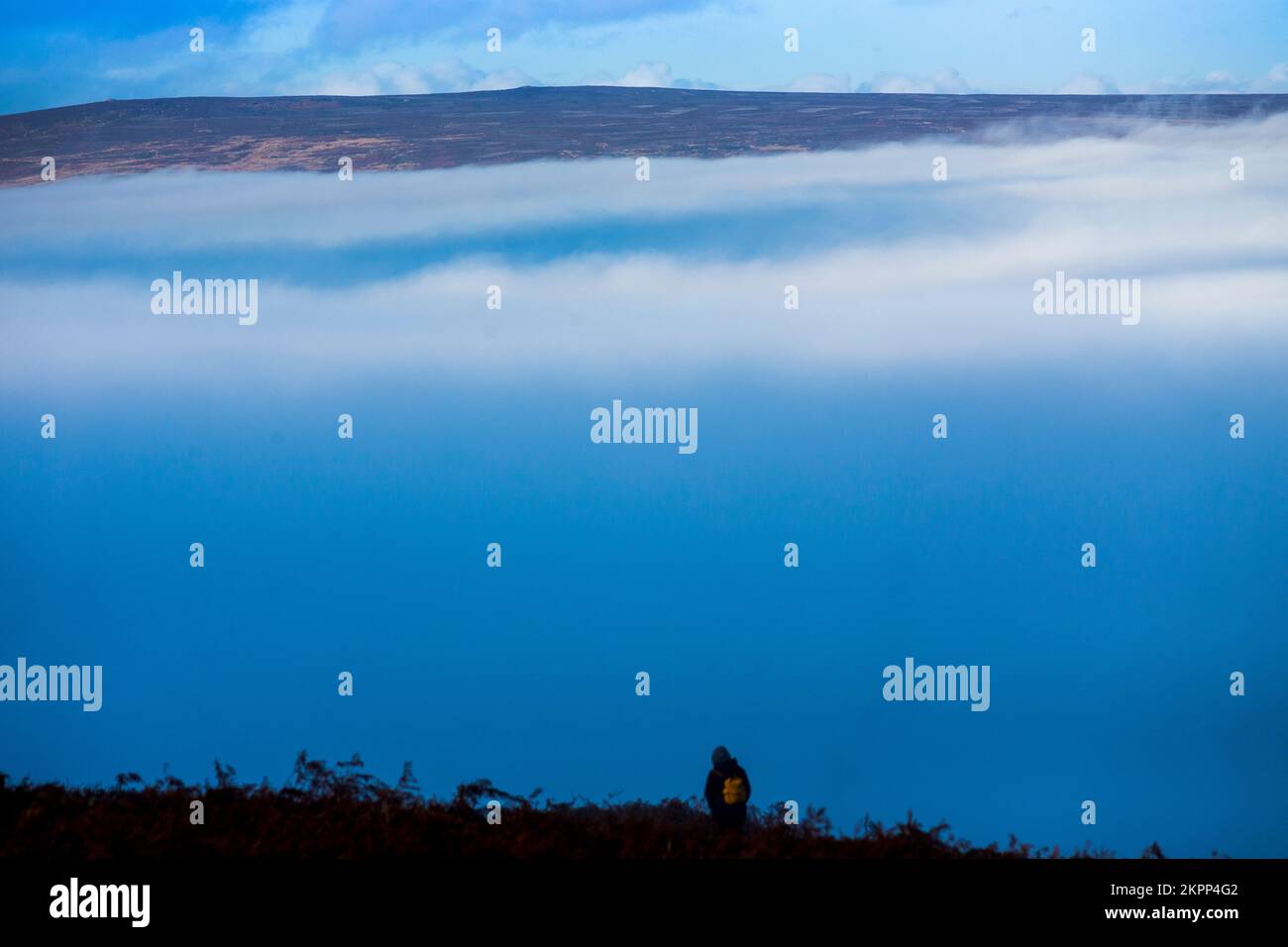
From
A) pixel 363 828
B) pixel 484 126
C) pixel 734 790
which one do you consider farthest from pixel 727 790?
pixel 484 126

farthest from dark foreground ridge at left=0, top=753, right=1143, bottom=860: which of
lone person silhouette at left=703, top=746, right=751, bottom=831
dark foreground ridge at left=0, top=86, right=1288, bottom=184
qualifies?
dark foreground ridge at left=0, top=86, right=1288, bottom=184

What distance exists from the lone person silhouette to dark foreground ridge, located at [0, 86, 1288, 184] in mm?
4043

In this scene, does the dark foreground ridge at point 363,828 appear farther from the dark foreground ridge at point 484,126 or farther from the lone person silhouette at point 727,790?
the dark foreground ridge at point 484,126

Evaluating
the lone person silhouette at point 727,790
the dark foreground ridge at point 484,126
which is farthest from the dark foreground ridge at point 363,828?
the dark foreground ridge at point 484,126

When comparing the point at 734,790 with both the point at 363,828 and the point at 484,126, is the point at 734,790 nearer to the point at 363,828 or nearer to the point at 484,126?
the point at 363,828

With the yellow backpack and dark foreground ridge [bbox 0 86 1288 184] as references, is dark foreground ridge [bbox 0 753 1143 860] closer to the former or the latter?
the yellow backpack

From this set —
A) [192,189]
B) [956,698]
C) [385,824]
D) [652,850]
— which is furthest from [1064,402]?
[192,189]

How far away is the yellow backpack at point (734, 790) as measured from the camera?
18.2 ft

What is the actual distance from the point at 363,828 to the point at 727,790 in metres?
1.75

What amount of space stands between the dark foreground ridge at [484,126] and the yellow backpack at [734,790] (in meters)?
4.11

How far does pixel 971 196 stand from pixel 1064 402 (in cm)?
146

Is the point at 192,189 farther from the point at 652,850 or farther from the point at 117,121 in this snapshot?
the point at 652,850

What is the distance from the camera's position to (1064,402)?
725 cm

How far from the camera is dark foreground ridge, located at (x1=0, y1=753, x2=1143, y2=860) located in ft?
17.0
